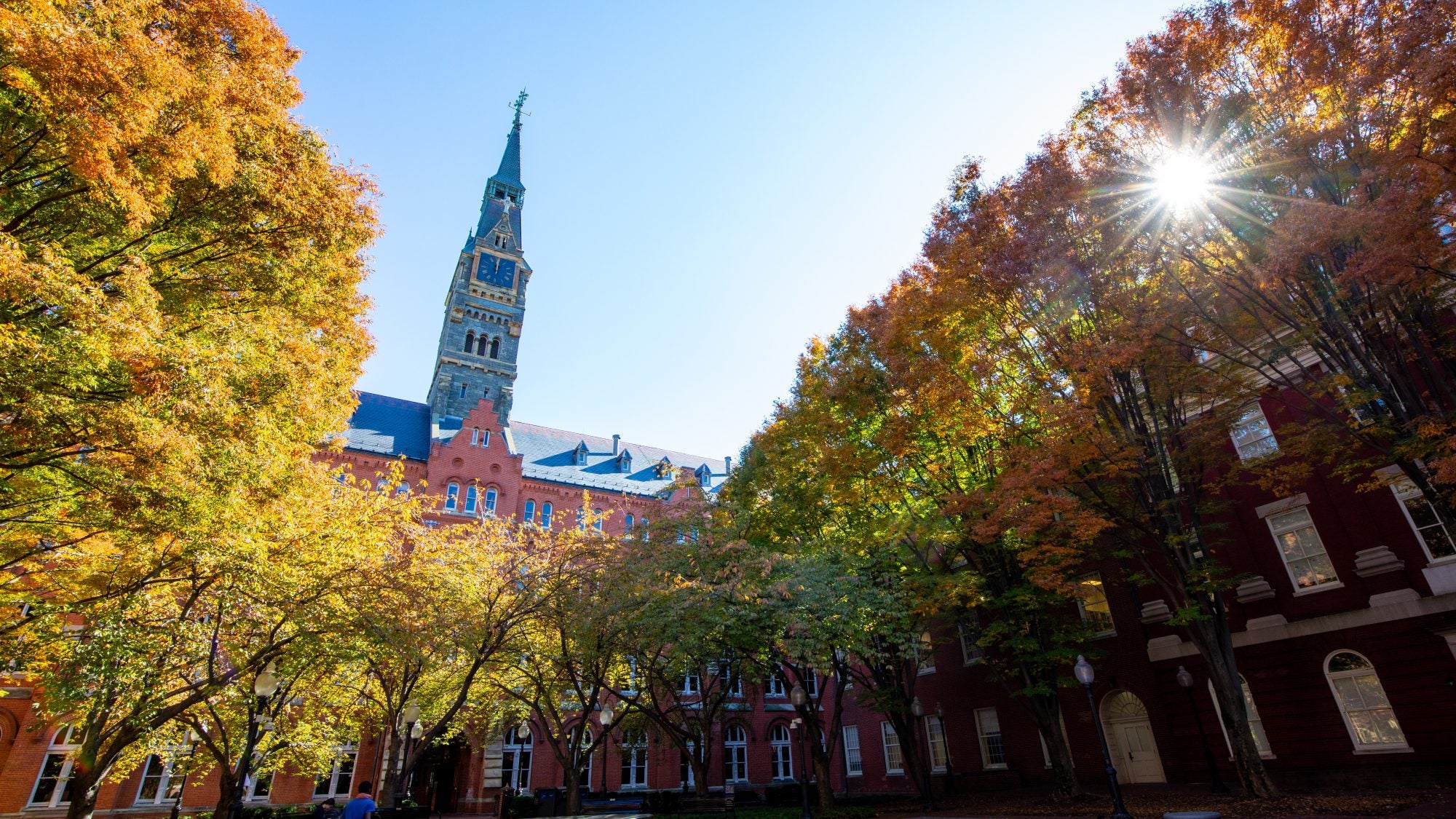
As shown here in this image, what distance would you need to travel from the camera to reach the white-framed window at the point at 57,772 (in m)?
25.3

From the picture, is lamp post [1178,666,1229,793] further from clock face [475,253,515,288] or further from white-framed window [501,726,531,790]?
clock face [475,253,515,288]

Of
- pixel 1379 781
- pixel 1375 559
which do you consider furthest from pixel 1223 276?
pixel 1379 781

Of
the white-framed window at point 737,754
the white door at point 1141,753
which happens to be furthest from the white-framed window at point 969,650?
the white-framed window at point 737,754

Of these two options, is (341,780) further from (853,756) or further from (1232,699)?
(1232,699)

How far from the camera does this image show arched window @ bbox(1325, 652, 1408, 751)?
15812mm

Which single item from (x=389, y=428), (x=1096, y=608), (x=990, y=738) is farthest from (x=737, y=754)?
(x=389, y=428)

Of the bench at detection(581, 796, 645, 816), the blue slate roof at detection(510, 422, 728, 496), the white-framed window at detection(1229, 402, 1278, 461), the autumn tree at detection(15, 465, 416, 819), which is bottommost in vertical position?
the bench at detection(581, 796, 645, 816)

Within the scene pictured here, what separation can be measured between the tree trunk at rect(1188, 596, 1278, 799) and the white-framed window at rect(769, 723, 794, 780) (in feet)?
92.5

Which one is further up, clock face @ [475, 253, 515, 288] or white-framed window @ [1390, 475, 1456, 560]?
clock face @ [475, 253, 515, 288]

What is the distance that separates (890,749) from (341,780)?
25245mm

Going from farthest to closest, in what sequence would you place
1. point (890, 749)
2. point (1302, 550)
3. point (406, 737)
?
point (890, 749) < point (406, 737) < point (1302, 550)

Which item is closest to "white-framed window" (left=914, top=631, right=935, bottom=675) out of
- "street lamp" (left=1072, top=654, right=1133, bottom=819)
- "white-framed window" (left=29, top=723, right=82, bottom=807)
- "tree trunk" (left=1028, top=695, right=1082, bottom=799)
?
"tree trunk" (left=1028, top=695, right=1082, bottom=799)

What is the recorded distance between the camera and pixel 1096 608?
23.2 m

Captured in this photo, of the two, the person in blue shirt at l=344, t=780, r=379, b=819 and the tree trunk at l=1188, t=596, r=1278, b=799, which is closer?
the person in blue shirt at l=344, t=780, r=379, b=819
